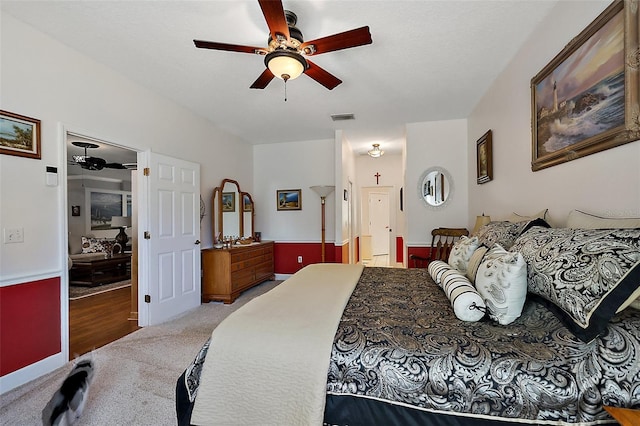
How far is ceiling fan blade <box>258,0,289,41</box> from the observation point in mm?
1529

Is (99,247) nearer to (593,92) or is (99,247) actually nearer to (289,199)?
(289,199)

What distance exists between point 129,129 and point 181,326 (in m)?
2.15

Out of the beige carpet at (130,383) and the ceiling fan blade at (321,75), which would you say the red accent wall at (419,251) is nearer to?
the ceiling fan blade at (321,75)

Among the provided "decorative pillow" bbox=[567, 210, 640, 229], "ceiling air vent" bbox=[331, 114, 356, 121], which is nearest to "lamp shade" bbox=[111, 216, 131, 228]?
"ceiling air vent" bbox=[331, 114, 356, 121]

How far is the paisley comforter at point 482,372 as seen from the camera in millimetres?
903

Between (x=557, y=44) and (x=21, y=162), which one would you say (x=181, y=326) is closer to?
(x=21, y=162)

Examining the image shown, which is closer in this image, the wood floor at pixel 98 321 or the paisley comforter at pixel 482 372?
the paisley comforter at pixel 482 372

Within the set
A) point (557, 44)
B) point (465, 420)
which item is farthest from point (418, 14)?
point (465, 420)

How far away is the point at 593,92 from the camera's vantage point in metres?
1.48

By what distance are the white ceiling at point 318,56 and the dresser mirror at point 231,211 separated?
1.22 meters

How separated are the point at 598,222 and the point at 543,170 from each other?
0.85 meters

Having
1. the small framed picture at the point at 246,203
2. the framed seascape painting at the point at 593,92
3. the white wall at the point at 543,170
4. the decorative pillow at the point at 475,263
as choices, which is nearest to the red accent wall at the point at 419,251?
the white wall at the point at 543,170

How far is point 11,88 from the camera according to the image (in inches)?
78.2

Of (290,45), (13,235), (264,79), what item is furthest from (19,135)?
(290,45)
